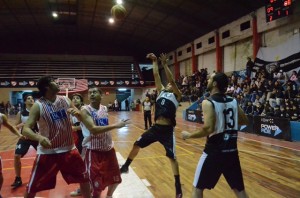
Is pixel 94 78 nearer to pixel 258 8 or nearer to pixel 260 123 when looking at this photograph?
pixel 258 8

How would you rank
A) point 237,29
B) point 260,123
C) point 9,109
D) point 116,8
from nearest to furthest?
point 116,8 < point 260,123 < point 237,29 < point 9,109

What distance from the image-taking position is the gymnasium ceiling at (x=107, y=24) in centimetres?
1869

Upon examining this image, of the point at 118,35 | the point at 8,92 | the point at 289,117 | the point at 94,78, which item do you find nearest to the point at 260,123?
the point at 289,117

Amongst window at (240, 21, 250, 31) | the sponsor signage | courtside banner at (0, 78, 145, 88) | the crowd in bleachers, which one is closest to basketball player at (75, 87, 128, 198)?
the crowd in bleachers

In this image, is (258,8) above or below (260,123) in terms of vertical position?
above

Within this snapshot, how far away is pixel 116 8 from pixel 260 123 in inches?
273

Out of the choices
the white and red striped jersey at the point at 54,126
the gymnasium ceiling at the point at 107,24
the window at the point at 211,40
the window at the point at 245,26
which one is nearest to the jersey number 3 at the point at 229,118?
the white and red striped jersey at the point at 54,126

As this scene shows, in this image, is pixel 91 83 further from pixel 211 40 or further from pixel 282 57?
pixel 282 57

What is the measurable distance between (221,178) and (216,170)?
8.92 feet

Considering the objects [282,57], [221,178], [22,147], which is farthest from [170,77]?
[282,57]

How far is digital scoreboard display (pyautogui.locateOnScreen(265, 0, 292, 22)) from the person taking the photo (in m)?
12.6

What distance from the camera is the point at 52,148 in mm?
3303

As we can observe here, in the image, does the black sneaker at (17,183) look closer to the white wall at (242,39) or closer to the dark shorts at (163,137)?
the dark shorts at (163,137)

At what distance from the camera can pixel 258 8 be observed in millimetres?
16609
